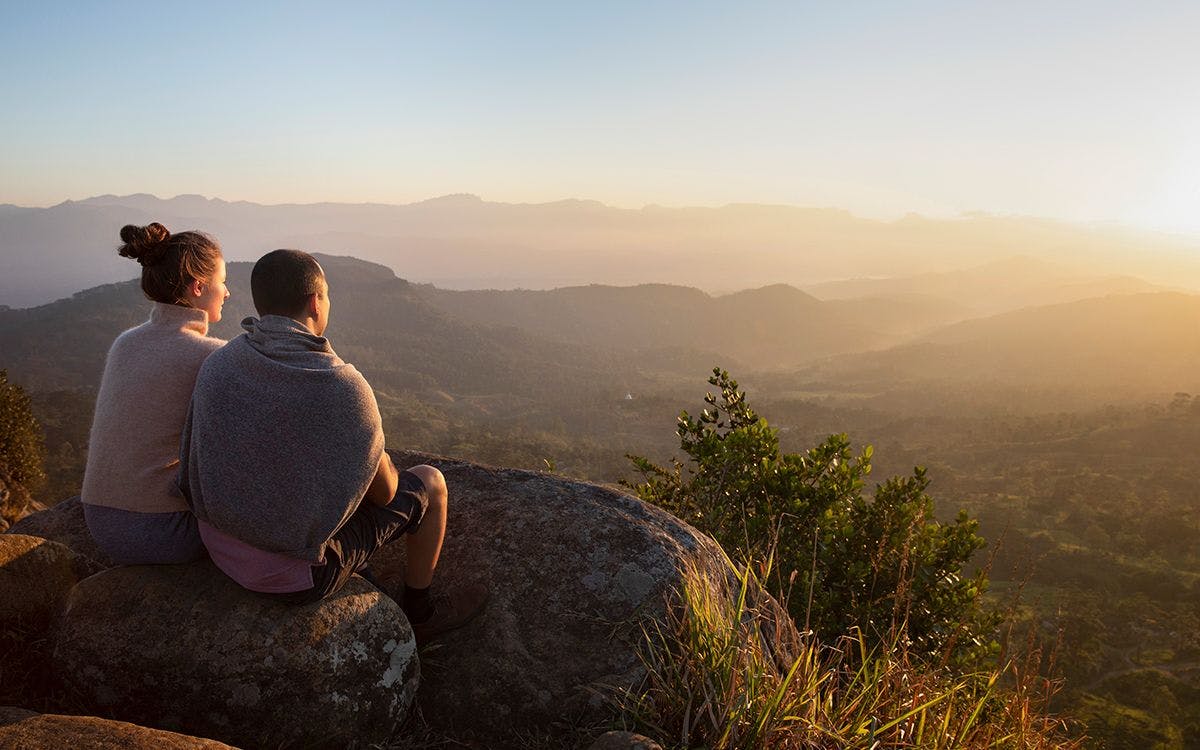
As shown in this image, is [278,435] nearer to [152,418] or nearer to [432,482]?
[152,418]

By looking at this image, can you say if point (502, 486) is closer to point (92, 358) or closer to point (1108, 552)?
point (1108, 552)

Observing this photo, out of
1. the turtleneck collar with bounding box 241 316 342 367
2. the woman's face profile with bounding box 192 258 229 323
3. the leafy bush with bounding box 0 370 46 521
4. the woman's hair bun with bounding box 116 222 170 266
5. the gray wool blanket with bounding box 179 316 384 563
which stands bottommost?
the leafy bush with bounding box 0 370 46 521

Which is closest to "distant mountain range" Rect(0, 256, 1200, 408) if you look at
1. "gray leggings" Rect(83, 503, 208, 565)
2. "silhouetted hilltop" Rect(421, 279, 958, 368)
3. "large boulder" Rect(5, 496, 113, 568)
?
"silhouetted hilltop" Rect(421, 279, 958, 368)

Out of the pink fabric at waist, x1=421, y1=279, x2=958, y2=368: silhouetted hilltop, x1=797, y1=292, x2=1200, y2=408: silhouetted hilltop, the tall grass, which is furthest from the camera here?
x1=421, y1=279, x2=958, y2=368: silhouetted hilltop

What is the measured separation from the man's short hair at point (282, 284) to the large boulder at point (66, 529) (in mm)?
2766

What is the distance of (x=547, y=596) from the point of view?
3.95 meters

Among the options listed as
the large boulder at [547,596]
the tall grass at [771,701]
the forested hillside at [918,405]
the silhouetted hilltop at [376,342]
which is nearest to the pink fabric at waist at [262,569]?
the large boulder at [547,596]

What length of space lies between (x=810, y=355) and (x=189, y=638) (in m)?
181

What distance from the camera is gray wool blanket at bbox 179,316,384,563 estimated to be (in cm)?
288

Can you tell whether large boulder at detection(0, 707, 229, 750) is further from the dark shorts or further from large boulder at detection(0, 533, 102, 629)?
large boulder at detection(0, 533, 102, 629)

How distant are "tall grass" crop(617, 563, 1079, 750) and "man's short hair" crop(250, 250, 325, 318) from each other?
7.65ft

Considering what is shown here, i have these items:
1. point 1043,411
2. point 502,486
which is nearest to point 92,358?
point 502,486

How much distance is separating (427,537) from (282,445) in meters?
1.09

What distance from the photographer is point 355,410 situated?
2.99m
